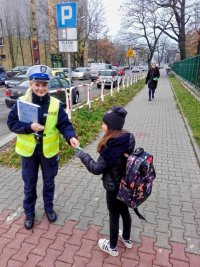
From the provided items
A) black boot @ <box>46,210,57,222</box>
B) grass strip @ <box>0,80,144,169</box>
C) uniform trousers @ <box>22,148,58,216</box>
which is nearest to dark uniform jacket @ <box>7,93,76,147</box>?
uniform trousers @ <box>22,148,58,216</box>

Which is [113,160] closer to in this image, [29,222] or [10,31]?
[29,222]

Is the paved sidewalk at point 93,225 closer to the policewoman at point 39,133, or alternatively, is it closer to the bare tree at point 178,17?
the policewoman at point 39,133

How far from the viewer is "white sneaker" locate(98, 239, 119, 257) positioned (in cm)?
274

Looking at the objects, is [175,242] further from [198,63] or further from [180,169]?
[198,63]

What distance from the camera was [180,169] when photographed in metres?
4.98

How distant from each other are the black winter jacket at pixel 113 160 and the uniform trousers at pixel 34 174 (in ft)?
2.46

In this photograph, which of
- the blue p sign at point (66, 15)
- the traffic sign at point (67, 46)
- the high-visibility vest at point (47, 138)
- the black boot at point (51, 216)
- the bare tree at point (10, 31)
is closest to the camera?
the high-visibility vest at point (47, 138)

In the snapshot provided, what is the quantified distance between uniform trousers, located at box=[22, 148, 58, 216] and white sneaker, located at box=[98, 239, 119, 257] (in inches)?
33.5

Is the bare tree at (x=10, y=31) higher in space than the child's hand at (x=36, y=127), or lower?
higher

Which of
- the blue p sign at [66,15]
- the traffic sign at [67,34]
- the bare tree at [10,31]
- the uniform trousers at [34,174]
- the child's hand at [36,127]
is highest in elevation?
the bare tree at [10,31]

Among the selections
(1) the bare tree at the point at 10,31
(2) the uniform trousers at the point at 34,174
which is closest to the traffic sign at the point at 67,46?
Result: (2) the uniform trousers at the point at 34,174

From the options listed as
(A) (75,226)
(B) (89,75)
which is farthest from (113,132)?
(B) (89,75)

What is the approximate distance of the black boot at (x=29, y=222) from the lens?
3.16m

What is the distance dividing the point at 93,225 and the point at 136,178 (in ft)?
4.07
